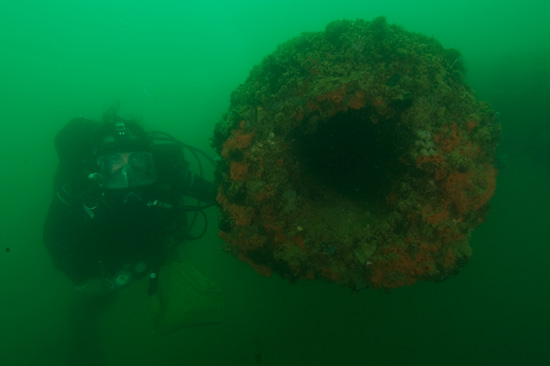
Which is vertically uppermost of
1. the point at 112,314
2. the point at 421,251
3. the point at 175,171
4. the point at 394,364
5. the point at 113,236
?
the point at 421,251

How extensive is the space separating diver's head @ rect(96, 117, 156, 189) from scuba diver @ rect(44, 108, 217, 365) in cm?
2

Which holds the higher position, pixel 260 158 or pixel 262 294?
pixel 260 158

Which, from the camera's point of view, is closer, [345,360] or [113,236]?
[345,360]

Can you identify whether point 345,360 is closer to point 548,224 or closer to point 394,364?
point 394,364

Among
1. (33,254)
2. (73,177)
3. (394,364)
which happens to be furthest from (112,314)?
(33,254)

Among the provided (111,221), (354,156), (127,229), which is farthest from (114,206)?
(354,156)

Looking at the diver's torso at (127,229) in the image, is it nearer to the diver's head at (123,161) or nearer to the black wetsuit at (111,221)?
the black wetsuit at (111,221)

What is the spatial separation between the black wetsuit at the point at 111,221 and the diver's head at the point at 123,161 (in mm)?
152

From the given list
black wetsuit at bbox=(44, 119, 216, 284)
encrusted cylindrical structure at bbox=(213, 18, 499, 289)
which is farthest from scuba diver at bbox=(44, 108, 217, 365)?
encrusted cylindrical structure at bbox=(213, 18, 499, 289)

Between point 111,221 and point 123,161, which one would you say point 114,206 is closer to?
point 111,221

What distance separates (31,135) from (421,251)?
24.4 m

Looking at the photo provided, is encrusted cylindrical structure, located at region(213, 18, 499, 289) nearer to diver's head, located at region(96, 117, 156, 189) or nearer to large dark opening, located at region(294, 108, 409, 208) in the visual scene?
large dark opening, located at region(294, 108, 409, 208)

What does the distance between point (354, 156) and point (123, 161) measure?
14.5ft

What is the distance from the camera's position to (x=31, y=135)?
19547 millimetres
